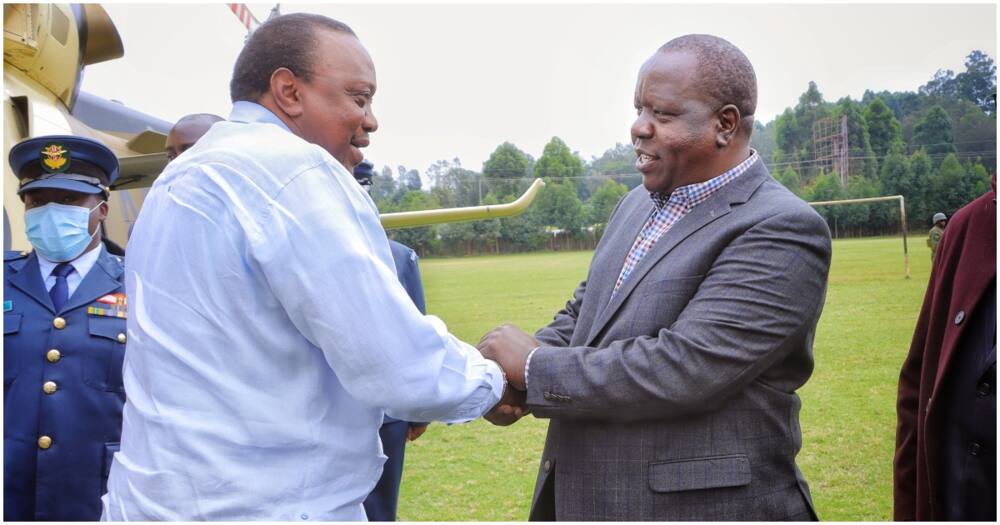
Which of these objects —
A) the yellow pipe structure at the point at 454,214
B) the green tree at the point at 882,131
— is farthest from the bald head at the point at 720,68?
the green tree at the point at 882,131

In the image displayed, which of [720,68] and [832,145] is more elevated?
[720,68]

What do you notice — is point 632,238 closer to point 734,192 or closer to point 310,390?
point 734,192

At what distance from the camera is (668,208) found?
2.22 m

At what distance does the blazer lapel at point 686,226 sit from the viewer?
2.06 metres

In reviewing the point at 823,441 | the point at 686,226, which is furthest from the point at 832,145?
the point at 686,226

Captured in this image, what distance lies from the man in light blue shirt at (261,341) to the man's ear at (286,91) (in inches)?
6.9

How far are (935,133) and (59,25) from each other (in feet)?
82.0

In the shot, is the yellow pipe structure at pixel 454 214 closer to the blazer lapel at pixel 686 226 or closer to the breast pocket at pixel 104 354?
the breast pocket at pixel 104 354

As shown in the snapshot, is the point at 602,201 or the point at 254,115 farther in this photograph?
the point at 602,201

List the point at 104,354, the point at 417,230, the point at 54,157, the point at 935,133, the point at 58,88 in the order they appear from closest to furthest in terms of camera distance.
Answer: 1. the point at 104,354
2. the point at 54,157
3. the point at 58,88
4. the point at 935,133
5. the point at 417,230

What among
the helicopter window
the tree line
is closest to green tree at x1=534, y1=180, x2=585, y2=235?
the tree line

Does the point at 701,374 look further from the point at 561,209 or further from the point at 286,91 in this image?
the point at 561,209

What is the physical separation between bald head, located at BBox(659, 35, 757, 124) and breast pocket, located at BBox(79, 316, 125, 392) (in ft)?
7.25

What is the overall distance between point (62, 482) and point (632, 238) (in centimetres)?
213
